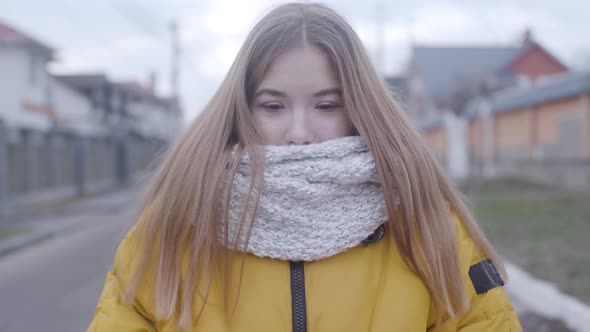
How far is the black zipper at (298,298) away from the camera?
1.33m

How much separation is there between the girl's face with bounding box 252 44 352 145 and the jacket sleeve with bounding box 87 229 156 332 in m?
0.49

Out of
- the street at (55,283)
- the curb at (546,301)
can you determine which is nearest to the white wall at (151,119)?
the street at (55,283)

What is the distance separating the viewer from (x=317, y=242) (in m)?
1.38

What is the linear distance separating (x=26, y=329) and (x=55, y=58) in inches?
898

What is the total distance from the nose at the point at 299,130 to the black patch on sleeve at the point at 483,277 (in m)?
0.53

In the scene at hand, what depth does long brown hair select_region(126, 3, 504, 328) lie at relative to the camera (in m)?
1.37

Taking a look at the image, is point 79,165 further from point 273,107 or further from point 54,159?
point 273,107

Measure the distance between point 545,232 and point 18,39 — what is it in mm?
21470

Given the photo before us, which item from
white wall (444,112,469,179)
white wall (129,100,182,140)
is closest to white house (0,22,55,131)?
white wall (444,112,469,179)

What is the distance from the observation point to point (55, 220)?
13.1m

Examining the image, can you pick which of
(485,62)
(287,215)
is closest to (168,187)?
(287,215)

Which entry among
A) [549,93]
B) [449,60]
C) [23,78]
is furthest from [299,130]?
[449,60]

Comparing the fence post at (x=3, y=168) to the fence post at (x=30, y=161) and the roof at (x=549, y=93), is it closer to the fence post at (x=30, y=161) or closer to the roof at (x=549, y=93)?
the fence post at (x=30, y=161)

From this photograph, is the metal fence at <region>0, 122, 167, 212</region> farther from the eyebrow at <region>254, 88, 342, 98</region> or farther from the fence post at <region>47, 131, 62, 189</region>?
the eyebrow at <region>254, 88, 342, 98</region>
